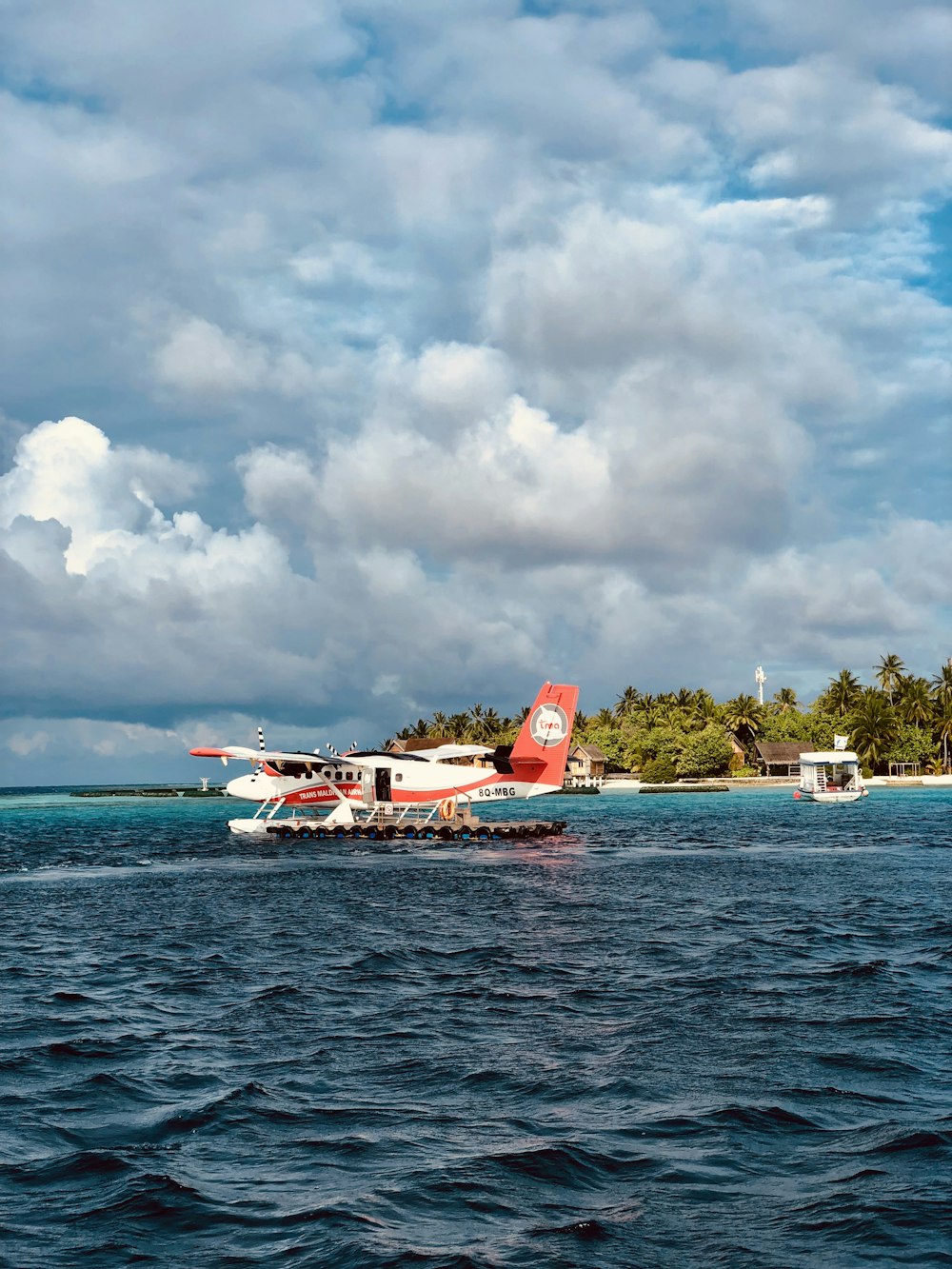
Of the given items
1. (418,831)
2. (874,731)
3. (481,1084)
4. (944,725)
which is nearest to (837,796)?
(874,731)

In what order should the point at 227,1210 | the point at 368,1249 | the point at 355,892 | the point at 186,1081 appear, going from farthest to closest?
the point at 355,892
the point at 186,1081
the point at 227,1210
the point at 368,1249

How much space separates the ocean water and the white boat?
72.6m

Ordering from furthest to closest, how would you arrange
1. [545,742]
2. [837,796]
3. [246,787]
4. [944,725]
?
[944,725], [837,796], [246,787], [545,742]

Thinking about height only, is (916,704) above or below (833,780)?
above

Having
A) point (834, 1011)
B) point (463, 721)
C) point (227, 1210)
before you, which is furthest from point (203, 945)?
point (463, 721)

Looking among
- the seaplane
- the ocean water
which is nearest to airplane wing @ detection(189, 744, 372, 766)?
the seaplane

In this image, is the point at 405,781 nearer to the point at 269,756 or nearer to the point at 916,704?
the point at 269,756

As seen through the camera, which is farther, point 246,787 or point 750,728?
point 750,728

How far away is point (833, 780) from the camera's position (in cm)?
10919

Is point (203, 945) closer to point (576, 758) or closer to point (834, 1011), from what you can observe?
point (834, 1011)

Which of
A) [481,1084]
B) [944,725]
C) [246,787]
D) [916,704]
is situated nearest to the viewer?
[481,1084]

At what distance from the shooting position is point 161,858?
50.8 meters

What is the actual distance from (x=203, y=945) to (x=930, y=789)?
409ft

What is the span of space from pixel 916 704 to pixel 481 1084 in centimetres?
14322
